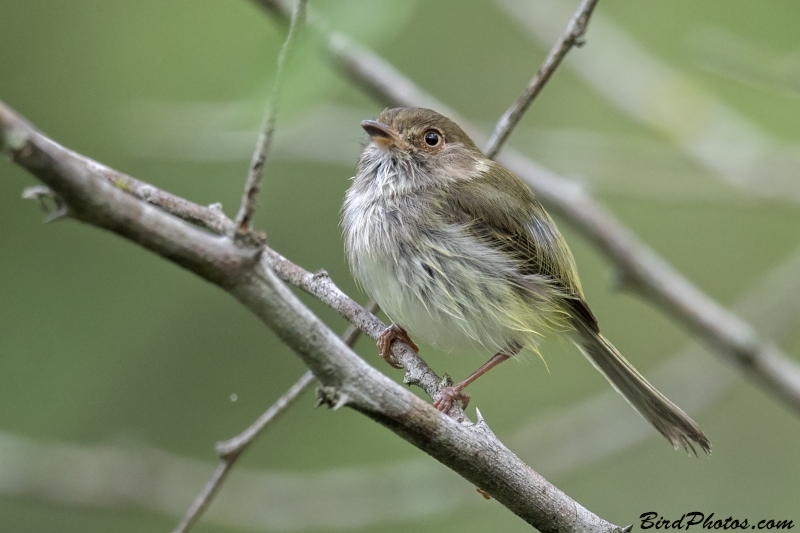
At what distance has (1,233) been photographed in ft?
20.0

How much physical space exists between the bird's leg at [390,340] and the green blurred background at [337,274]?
1168mm

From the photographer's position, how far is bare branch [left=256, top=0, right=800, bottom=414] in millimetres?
4320

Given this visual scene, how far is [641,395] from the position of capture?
3.91 metres

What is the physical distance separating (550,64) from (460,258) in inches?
35.9

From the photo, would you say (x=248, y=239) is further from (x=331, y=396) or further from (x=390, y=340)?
(x=390, y=340)

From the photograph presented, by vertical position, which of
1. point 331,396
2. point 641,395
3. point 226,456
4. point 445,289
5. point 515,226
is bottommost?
point 331,396

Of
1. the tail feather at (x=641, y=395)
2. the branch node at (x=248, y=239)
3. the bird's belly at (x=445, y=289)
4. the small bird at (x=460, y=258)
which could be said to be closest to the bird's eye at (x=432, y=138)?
the small bird at (x=460, y=258)

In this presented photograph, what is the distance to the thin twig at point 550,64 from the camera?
10.2 feet

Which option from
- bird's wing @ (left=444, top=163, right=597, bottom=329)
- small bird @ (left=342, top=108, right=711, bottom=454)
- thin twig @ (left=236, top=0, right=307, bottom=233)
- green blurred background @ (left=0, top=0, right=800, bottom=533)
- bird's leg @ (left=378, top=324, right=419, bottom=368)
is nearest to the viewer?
thin twig @ (left=236, top=0, right=307, bottom=233)

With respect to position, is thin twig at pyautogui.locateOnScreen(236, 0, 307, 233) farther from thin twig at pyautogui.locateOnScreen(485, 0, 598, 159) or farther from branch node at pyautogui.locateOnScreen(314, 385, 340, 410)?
thin twig at pyautogui.locateOnScreen(485, 0, 598, 159)

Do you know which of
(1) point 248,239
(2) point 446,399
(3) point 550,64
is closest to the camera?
(1) point 248,239

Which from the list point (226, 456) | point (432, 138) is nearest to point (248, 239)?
point (226, 456)

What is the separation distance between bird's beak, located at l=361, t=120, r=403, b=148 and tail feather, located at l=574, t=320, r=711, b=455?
129 centimetres

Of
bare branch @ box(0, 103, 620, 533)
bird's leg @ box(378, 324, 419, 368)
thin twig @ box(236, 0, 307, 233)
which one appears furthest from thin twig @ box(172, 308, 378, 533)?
thin twig @ box(236, 0, 307, 233)
